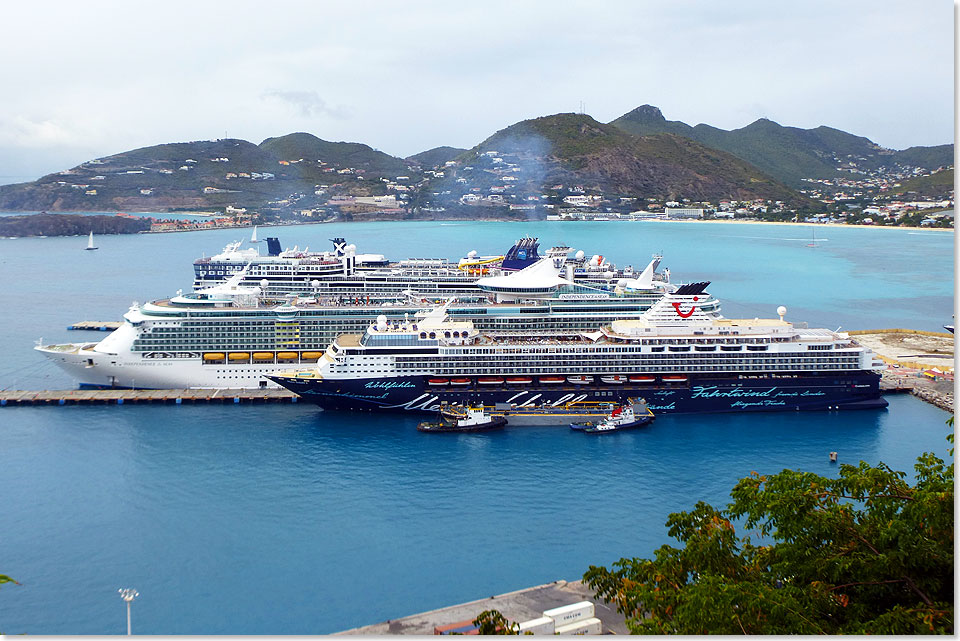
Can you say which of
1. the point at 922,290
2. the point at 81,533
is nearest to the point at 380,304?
the point at 81,533

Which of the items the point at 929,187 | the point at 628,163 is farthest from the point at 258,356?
the point at 628,163

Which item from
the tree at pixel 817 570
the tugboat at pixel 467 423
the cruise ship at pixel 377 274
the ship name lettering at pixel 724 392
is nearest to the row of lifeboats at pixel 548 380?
the ship name lettering at pixel 724 392

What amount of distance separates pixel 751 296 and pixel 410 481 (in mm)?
33202

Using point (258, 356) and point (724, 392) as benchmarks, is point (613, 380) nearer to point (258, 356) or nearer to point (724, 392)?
point (724, 392)

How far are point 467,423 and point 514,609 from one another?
9.34m

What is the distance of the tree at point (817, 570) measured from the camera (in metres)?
6.33

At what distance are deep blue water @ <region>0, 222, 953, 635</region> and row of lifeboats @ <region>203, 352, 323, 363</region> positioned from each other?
2307 mm

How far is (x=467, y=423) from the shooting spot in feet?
67.9

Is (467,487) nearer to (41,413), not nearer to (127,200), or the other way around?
(41,413)

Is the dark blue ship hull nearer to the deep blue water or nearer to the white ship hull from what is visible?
the deep blue water

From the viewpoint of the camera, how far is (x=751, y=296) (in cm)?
4612

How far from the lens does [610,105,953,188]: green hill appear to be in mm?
123062

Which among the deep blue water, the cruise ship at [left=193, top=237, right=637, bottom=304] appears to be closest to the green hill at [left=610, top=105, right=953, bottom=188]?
the cruise ship at [left=193, top=237, right=637, bottom=304]

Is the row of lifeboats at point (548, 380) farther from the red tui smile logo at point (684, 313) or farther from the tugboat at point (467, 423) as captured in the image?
the red tui smile logo at point (684, 313)
